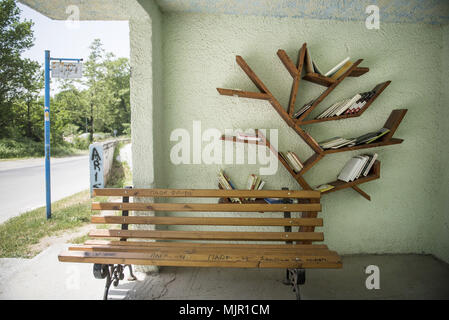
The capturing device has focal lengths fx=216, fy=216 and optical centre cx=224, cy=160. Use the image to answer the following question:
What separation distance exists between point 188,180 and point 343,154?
6.45 feet

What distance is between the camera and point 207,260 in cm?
166

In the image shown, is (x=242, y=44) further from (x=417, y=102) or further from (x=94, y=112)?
(x=94, y=112)

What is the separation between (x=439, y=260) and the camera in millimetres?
2668

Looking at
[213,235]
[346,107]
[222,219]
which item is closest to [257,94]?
[346,107]

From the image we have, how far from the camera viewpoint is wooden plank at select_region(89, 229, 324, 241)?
74.9 inches

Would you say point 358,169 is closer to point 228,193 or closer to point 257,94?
point 257,94

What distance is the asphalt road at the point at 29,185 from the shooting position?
185 inches

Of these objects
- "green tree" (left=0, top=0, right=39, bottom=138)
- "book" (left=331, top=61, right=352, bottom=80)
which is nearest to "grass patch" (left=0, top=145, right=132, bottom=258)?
"green tree" (left=0, top=0, right=39, bottom=138)

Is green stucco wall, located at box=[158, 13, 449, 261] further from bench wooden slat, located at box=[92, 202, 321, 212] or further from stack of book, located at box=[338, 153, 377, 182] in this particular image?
bench wooden slat, located at box=[92, 202, 321, 212]

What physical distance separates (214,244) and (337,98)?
7.34 ft

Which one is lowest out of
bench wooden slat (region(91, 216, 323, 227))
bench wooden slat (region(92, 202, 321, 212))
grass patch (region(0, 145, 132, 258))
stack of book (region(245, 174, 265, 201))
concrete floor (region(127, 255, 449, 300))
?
concrete floor (region(127, 255, 449, 300))

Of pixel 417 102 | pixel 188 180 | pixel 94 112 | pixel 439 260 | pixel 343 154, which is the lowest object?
pixel 439 260

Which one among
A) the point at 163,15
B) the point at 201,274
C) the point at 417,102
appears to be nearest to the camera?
the point at 201,274
